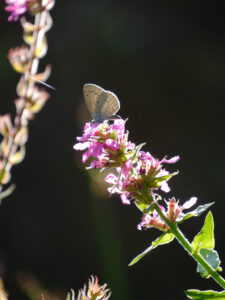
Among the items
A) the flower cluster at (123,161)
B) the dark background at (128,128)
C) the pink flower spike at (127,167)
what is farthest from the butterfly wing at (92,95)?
the dark background at (128,128)

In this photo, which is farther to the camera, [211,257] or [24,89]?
[211,257]

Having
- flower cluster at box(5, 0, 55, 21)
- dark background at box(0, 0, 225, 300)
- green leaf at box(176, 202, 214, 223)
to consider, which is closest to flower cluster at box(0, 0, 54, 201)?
flower cluster at box(5, 0, 55, 21)

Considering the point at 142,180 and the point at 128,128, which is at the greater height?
the point at 142,180

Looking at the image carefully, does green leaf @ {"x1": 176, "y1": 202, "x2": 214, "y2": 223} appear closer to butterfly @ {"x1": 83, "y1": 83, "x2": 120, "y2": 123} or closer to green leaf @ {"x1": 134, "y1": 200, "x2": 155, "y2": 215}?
green leaf @ {"x1": 134, "y1": 200, "x2": 155, "y2": 215}

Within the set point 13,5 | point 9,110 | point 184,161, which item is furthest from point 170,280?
point 13,5

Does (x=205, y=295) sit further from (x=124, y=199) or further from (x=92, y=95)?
(x=92, y=95)

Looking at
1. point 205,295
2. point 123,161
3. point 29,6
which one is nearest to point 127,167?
point 123,161
